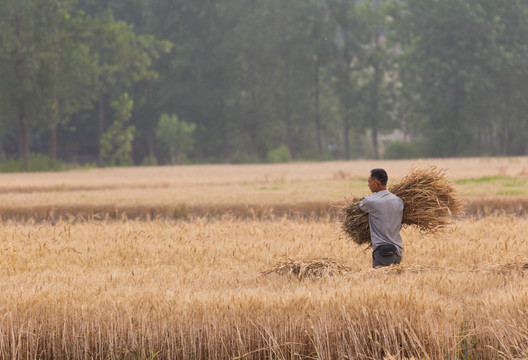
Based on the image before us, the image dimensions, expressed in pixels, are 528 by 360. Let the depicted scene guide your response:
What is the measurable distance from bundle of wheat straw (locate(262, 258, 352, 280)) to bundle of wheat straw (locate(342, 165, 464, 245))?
0.68 metres

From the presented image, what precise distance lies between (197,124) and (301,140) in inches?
520

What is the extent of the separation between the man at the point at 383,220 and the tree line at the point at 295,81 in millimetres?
51512

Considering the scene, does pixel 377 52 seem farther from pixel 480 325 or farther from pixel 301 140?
pixel 480 325

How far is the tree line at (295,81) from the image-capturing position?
212 ft

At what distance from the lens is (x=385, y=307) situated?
6617mm

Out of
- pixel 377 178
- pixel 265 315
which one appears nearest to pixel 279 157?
pixel 377 178

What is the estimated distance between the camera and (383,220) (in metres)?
8.83

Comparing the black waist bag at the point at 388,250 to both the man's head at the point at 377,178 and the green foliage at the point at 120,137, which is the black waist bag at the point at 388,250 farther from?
the green foliage at the point at 120,137

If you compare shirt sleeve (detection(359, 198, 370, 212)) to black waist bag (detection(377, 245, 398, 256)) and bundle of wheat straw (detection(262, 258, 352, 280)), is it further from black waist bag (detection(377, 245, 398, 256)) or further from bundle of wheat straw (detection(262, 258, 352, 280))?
bundle of wheat straw (detection(262, 258, 352, 280))

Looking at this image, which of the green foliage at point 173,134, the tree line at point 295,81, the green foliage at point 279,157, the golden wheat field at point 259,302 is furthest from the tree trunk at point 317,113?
the golden wheat field at point 259,302

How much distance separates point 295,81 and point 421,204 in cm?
6567

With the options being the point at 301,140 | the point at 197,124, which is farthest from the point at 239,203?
the point at 301,140

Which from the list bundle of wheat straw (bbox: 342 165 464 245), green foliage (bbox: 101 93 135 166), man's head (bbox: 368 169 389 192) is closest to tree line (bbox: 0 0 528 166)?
green foliage (bbox: 101 93 135 166)

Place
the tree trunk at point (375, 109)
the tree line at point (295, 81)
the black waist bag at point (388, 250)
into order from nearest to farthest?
the black waist bag at point (388, 250) → the tree line at point (295, 81) → the tree trunk at point (375, 109)
